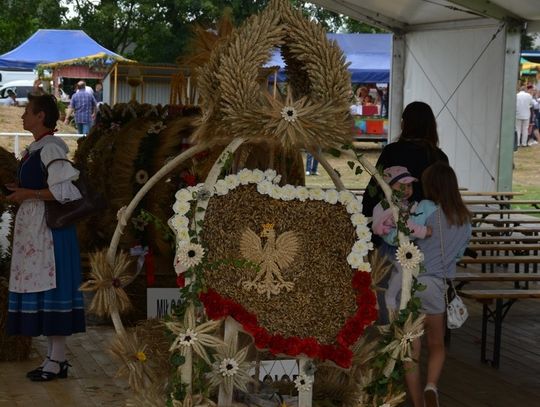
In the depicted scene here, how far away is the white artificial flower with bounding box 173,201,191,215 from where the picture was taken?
4117mm

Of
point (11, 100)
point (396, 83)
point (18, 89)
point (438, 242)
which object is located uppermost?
point (18, 89)

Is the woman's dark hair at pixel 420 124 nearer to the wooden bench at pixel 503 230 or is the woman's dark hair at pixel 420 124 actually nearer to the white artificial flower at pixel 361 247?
the white artificial flower at pixel 361 247

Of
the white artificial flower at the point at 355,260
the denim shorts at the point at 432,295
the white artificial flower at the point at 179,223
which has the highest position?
the white artificial flower at the point at 179,223

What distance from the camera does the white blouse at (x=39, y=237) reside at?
605 centimetres

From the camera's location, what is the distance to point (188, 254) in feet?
13.3

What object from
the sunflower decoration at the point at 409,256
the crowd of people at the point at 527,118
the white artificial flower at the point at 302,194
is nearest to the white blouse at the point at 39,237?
the white artificial flower at the point at 302,194

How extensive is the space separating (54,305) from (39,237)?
0.41 meters

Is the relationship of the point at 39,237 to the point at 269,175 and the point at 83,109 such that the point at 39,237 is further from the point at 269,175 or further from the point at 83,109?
the point at 83,109

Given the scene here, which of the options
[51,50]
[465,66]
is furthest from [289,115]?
[51,50]

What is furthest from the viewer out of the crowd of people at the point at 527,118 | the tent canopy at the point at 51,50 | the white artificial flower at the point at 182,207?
the tent canopy at the point at 51,50

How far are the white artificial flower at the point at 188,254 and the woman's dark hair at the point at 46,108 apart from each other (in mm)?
2408

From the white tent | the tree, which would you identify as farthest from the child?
the tree

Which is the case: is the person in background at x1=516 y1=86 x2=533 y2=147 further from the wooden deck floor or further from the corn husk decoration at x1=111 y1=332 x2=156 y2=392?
the corn husk decoration at x1=111 y1=332 x2=156 y2=392

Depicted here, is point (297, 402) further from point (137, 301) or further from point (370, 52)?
point (370, 52)
